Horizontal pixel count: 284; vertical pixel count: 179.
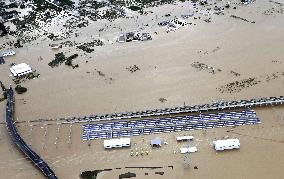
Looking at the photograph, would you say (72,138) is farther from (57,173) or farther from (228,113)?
(228,113)

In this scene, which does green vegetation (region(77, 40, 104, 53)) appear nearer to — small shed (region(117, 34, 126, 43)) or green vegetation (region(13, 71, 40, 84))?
A: small shed (region(117, 34, 126, 43))

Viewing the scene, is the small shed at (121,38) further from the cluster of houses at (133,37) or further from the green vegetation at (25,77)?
the green vegetation at (25,77)

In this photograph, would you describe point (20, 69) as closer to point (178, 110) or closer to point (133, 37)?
point (133, 37)

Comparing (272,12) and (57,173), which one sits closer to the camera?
(57,173)

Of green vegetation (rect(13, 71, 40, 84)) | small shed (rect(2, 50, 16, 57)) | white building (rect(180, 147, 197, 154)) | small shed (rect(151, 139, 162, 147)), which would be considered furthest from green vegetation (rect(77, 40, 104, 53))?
white building (rect(180, 147, 197, 154))

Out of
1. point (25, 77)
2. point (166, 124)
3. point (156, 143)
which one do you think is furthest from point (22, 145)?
point (166, 124)

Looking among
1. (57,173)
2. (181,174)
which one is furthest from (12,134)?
(181,174)

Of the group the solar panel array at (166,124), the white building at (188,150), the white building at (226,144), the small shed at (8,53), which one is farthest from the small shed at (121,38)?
the white building at (226,144)
